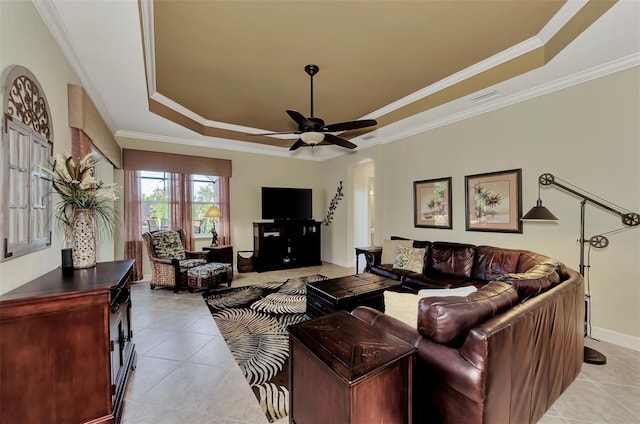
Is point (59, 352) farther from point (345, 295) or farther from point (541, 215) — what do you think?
point (541, 215)

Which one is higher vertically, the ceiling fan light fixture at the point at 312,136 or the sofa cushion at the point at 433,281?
the ceiling fan light fixture at the point at 312,136

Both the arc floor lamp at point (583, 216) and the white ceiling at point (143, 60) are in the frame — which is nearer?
the white ceiling at point (143, 60)

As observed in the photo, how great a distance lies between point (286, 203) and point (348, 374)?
5689 millimetres

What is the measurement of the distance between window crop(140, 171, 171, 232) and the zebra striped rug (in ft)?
6.70

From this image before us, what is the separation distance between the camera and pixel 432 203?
4.62m

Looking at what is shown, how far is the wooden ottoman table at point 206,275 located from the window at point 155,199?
1.58 metres

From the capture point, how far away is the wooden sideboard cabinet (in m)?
1.35

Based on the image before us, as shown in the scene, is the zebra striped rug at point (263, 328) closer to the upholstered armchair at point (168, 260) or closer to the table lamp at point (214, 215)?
the upholstered armchair at point (168, 260)

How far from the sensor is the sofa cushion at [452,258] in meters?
3.71

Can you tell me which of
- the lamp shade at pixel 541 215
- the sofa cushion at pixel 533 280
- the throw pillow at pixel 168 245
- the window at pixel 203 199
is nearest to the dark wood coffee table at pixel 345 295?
the sofa cushion at pixel 533 280

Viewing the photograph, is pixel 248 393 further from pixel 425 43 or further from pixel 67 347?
pixel 425 43

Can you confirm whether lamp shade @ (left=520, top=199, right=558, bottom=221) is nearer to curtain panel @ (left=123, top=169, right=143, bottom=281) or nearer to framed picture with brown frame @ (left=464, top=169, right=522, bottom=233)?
framed picture with brown frame @ (left=464, top=169, right=522, bottom=233)

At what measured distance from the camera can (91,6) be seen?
6.26ft

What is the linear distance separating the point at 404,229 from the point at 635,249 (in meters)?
2.91
